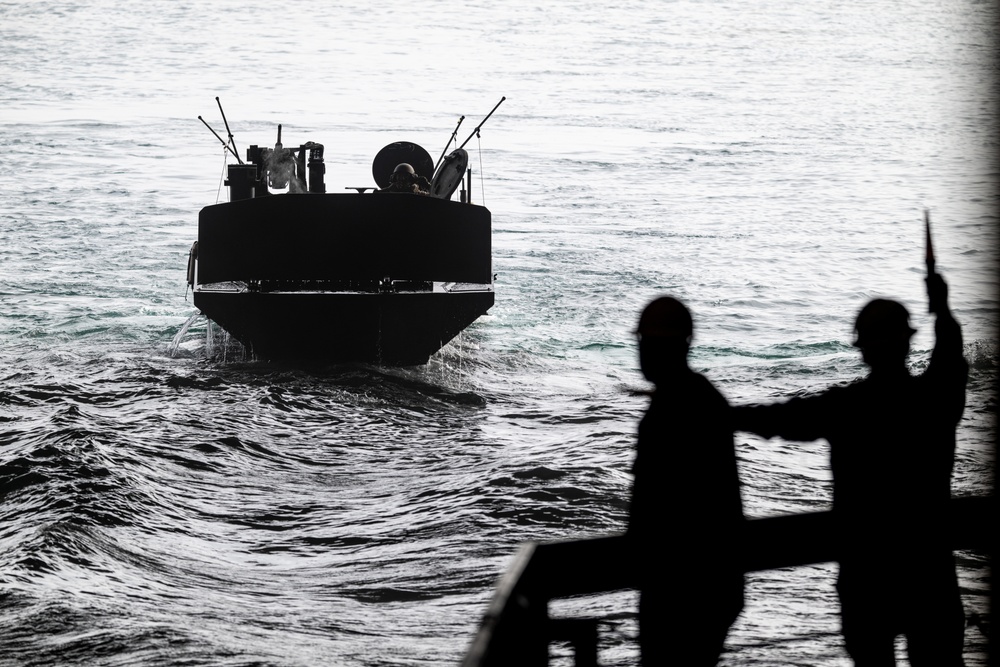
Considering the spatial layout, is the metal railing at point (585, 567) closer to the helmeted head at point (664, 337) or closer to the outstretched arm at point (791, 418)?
the outstretched arm at point (791, 418)

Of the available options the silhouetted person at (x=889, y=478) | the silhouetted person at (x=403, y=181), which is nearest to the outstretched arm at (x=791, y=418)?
the silhouetted person at (x=889, y=478)

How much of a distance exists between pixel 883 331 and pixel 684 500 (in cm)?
101

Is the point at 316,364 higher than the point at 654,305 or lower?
lower

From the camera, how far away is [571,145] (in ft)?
178

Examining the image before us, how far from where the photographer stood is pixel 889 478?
4398mm

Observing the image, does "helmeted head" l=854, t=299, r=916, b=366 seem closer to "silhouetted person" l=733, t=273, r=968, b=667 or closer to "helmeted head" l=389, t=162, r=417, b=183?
"silhouetted person" l=733, t=273, r=968, b=667

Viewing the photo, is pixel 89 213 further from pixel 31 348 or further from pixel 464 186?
pixel 464 186

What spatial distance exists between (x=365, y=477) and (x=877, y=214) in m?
37.4

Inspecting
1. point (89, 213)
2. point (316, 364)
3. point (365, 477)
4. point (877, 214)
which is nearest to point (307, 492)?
point (365, 477)

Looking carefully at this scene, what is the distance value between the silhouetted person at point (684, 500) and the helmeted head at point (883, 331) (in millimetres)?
734

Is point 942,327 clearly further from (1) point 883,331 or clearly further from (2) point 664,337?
(2) point 664,337

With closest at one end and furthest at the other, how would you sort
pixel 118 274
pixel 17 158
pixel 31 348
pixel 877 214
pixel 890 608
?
pixel 890 608
pixel 31 348
pixel 118 274
pixel 877 214
pixel 17 158

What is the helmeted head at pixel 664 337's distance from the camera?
151 inches

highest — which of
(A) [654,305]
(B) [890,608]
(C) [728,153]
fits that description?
(C) [728,153]
